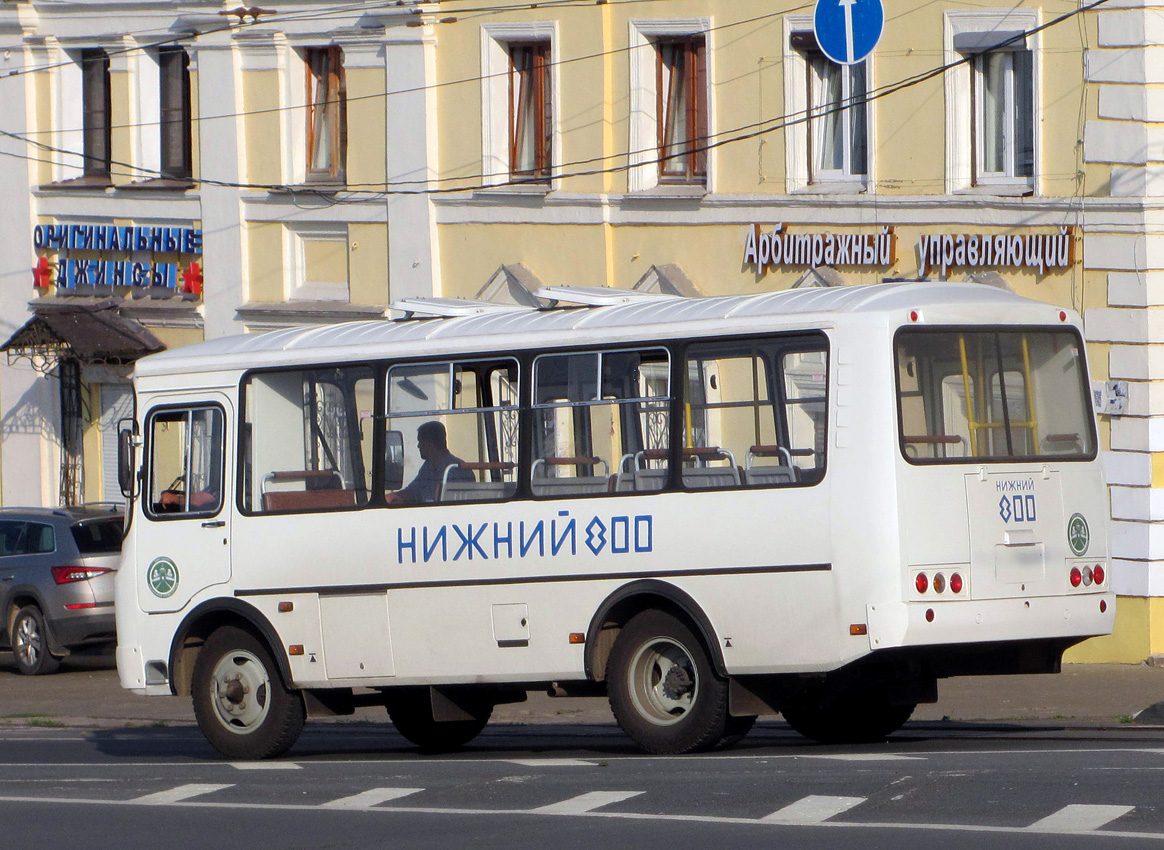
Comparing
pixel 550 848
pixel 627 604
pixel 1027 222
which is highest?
pixel 1027 222

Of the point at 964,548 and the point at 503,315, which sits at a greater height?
the point at 503,315

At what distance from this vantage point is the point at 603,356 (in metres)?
12.0

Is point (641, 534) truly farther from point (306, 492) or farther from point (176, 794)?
point (176, 794)

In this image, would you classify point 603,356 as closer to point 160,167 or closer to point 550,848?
point 550,848

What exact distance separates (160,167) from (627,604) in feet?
56.6

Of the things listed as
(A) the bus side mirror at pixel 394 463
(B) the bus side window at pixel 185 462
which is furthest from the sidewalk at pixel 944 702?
(A) the bus side mirror at pixel 394 463

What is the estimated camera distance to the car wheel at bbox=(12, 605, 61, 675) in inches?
842

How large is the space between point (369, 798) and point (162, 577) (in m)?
3.40

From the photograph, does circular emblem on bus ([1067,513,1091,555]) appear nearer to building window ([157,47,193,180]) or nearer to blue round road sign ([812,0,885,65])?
blue round road sign ([812,0,885,65])

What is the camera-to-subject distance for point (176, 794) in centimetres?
1163

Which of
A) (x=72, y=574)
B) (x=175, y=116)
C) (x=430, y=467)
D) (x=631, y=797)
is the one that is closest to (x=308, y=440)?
(x=430, y=467)

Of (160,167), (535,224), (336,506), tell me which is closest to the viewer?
(336,506)

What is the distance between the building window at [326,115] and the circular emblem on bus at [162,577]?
12513 millimetres

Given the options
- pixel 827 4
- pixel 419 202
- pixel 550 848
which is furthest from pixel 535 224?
pixel 550 848
